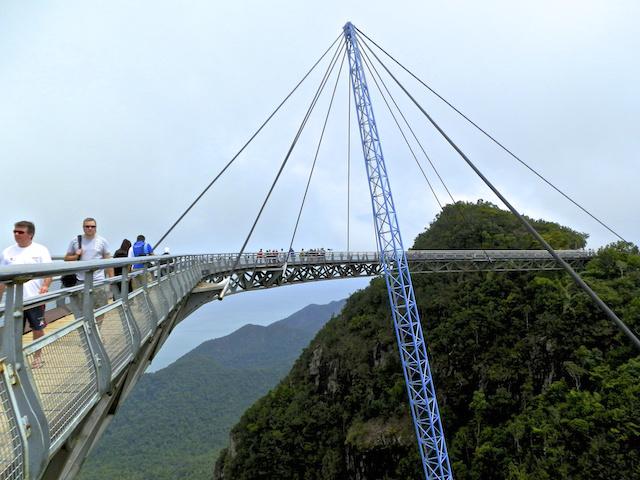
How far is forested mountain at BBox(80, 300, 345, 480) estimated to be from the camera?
9438 centimetres

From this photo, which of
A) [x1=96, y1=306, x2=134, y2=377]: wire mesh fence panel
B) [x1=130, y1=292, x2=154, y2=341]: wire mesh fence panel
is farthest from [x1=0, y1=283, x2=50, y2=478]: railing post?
[x1=130, y1=292, x2=154, y2=341]: wire mesh fence panel

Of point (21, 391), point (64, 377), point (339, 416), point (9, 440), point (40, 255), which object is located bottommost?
point (339, 416)

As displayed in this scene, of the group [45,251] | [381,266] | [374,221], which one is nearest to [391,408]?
[381,266]

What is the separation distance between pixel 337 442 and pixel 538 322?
2494 cm

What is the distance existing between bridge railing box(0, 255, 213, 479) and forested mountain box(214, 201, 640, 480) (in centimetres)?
A: 2741

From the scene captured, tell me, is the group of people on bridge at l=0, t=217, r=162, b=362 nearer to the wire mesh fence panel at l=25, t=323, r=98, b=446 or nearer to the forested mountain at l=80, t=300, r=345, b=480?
the wire mesh fence panel at l=25, t=323, r=98, b=446

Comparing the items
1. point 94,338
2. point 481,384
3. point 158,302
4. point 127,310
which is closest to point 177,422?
point 481,384

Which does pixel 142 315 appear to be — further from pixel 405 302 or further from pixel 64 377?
pixel 405 302

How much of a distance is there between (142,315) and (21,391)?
3.97 meters

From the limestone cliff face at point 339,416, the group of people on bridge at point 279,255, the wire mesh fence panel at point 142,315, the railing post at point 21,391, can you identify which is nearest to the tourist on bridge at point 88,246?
the wire mesh fence panel at point 142,315

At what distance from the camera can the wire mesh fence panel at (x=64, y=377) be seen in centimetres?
293

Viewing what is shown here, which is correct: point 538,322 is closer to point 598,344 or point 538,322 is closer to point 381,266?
point 598,344

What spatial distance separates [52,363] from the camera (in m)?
3.03

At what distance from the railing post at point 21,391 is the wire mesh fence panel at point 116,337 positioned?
1648 mm
